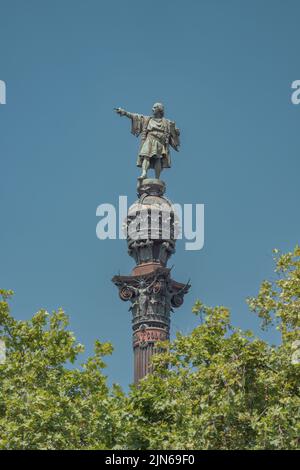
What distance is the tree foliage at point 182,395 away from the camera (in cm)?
4103

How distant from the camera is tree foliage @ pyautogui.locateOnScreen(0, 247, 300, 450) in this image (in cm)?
4103

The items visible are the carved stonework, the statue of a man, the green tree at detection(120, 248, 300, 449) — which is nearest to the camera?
the green tree at detection(120, 248, 300, 449)

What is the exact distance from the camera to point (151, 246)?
219ft

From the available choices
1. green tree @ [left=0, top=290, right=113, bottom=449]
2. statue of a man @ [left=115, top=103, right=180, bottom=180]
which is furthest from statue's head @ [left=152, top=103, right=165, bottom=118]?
green tree @ [left=0, top=290, right=113, bottom=449]

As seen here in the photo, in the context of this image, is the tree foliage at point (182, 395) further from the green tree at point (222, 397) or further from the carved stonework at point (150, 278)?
the carved stonework at point (150, 278)

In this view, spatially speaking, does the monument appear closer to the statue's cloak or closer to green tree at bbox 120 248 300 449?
the statue's cloak

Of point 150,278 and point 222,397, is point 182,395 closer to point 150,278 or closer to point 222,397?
point 222,397

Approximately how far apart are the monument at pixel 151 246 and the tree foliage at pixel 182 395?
44.5ft

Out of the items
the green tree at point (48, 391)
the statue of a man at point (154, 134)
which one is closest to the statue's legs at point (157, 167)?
the statue of a man at point (154, 134)

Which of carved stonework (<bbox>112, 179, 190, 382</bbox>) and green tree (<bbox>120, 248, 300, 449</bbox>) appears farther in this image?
carved stonework (<bbox>112, 179, 190, 382</bbox>)

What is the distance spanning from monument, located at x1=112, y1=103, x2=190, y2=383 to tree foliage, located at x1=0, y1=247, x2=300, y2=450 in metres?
13.6

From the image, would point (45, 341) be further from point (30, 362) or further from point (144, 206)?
point (144, 206)
